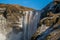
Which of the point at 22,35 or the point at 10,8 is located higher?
the point at 10,8

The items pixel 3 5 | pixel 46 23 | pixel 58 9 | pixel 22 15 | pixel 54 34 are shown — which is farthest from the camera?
pixel 3 5

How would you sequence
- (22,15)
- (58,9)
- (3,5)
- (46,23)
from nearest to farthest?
1. (46,23)
2. (58,9)
3. (22,15)
4. (3,5)

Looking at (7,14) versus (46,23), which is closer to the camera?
(46,23)

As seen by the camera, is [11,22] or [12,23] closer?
[12,23]

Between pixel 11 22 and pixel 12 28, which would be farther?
pixel 11 22

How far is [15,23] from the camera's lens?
14273mm

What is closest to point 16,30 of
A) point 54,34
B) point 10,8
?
point 10,8

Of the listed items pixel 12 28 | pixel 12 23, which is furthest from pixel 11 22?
pixel 12 28

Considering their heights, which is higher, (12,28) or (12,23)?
(12,23)

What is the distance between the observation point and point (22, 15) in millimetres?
13938

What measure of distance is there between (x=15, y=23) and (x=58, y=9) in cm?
780

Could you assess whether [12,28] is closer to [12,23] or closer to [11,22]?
[12,23]

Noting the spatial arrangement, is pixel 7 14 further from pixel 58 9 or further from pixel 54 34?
pixel 54 34

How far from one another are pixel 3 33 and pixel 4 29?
0.70 feet
